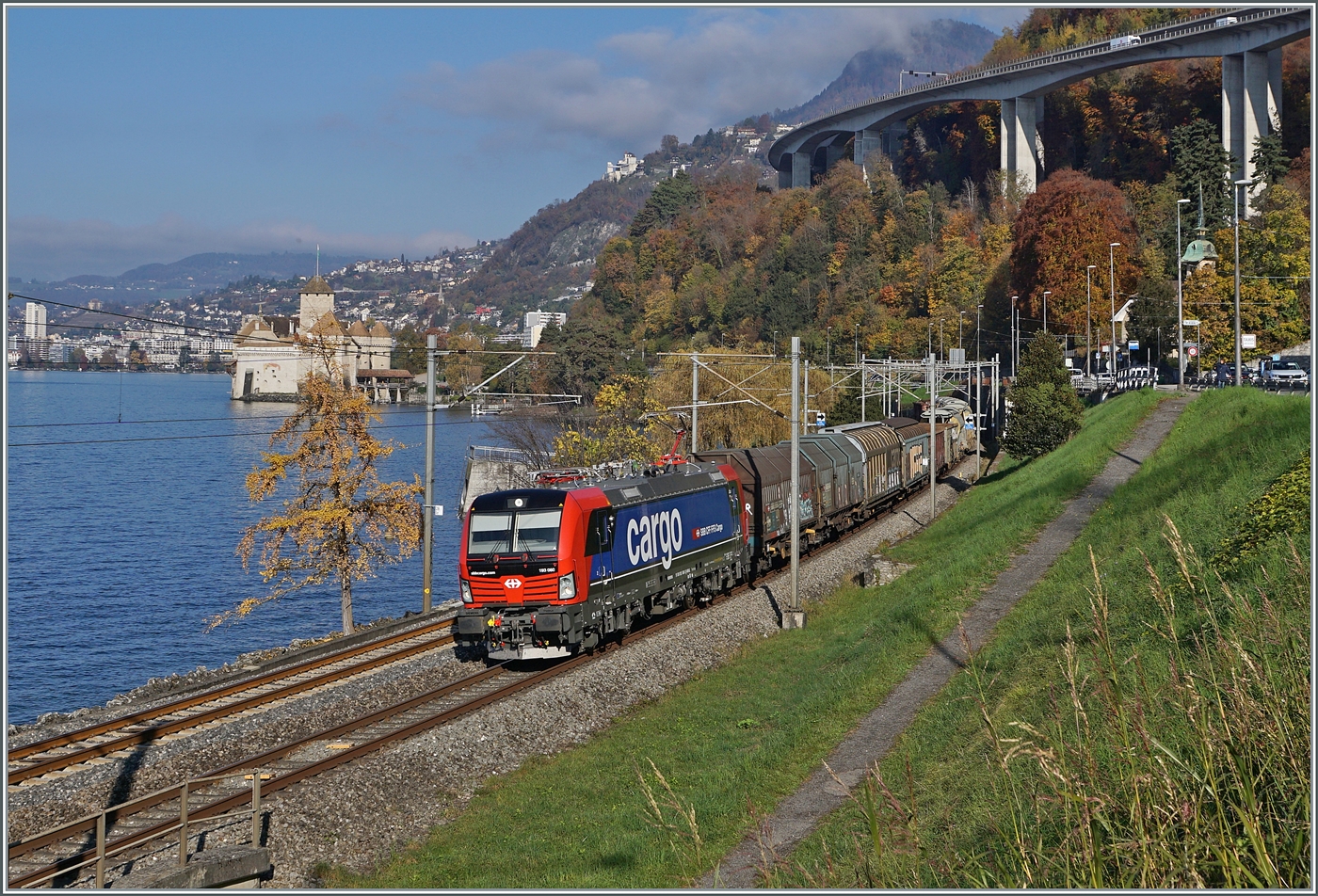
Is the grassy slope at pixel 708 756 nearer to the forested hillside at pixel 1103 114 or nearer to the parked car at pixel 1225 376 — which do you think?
the parked car at pixel 1225 376

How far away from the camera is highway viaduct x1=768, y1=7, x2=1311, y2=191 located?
89750mm

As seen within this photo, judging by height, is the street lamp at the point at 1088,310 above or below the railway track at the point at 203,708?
above

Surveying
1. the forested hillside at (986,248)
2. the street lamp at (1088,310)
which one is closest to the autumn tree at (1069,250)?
the forested hillside at (986,248)

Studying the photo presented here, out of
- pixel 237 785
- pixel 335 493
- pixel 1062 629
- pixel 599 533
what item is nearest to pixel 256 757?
pixel 237 785

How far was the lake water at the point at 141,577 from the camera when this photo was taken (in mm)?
37281

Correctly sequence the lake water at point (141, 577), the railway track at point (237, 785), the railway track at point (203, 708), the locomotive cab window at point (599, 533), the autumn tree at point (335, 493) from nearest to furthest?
the railway track at point (237, 785)
the railway track at point (203, 708)
the locomotive cab window at point (599, 533)
the autumn tree at point (335, 493)
the lake water at point (141, 577)

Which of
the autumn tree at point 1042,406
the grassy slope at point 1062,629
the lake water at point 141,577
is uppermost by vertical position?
the autumn tree at point 1042,406

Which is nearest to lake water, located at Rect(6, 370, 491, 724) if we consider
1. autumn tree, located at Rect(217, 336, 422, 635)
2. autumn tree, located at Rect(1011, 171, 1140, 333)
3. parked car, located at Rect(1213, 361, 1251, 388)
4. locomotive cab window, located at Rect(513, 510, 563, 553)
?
autumn tree, located at Rect(217, 336, 422, 635)

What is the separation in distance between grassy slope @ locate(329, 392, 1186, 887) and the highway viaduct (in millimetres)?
49094

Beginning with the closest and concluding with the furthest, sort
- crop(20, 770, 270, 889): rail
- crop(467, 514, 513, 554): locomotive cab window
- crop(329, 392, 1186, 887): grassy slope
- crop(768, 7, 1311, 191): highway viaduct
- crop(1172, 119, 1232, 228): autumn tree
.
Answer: crop(20, 770, 270, 889): rail
crop(329, 392, 1186, 887): grassy slope
crop(467, 514, 513, 554): locomotive cab window
crop(1172, 119, 1232, 228): autumn tree
crop(768, 7, 1311, 191): highway viaduct

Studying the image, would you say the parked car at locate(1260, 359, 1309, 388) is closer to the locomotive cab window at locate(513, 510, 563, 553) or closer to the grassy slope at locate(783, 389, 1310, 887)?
the grassy slope at locate(783, 389, 1310, 887)

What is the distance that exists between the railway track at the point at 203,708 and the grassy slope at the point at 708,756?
5910mm

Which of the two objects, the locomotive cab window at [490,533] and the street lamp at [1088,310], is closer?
the locomotive cab window at [490,533]

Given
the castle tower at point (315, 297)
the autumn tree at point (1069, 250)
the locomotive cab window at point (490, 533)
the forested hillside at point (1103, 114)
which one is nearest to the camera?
the locomotive cab window at point (490, 533)
